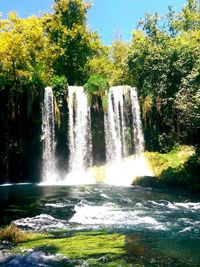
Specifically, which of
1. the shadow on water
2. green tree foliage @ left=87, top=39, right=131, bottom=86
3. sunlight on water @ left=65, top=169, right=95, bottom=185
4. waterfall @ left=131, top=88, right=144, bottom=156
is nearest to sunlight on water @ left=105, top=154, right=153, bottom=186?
sunlight on water @ left=65, top=169, right=95, bottom=185

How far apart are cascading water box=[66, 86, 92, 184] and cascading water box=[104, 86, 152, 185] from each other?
67.2 inches

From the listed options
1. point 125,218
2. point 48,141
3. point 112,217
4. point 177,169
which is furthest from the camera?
point 48,141

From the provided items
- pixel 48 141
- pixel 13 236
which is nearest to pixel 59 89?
pixel 48 141

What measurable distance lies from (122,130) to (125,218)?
63.6 feet

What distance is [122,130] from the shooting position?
3347 cm

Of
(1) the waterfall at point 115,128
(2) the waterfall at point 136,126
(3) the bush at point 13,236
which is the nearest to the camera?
(3) the bush at point 13,236

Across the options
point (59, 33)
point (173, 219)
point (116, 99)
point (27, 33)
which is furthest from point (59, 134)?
point (173, 219)

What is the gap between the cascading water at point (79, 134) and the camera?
31.9m

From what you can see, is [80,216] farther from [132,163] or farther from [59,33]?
[59,33]

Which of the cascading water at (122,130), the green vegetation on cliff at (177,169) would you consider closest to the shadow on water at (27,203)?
the green vegetation on cliff at (177,169)

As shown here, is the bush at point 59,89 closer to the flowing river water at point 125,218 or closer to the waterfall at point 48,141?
the waterfall at point 48,141

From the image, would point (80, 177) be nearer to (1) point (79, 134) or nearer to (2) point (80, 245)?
(1) point (79, 134)

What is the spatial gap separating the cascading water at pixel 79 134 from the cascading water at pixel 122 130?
1708mm

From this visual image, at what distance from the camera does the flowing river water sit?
30.8 feet
